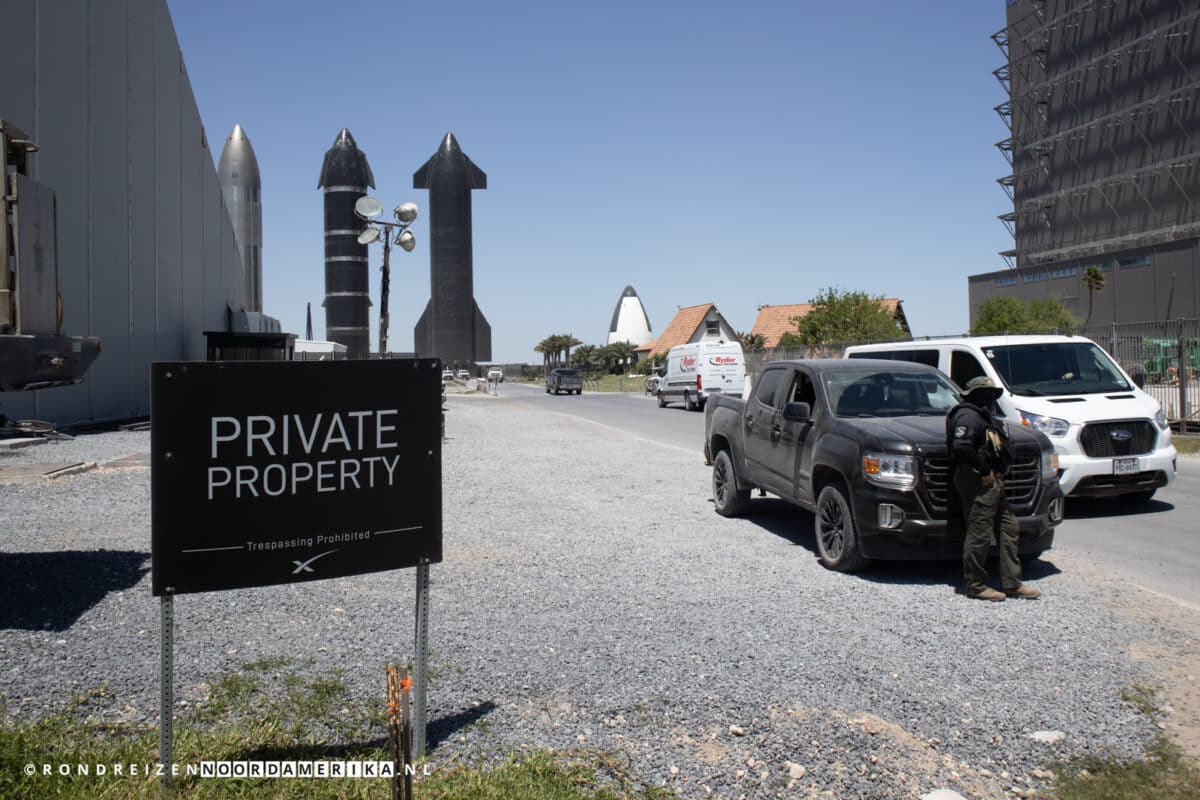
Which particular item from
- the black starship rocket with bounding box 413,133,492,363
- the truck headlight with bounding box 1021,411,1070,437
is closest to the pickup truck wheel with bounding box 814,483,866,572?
the truck headlight with bounding box 1021,411,1070,437

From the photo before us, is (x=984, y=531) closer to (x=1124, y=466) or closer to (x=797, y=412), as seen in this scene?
(x=797, y=412)

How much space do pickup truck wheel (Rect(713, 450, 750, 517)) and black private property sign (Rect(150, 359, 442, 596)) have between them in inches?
249

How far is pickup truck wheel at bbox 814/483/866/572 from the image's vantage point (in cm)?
726

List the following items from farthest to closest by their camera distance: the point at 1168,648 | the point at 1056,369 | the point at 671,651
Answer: the point at 1056,369 → the point at 1168,648 → the point at 671,651

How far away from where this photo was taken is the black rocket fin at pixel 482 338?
4210 inches

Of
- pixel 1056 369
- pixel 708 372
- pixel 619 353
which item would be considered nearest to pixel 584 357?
pixel 619 353

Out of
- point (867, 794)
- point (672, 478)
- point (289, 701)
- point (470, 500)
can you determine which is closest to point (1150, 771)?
point (867, 794)

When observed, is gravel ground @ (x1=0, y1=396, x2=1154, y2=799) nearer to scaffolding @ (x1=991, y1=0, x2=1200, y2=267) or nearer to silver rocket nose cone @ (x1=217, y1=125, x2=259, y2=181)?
silver rocket nose cone @ (x1=217, y1=125, x2=259, y2=181)

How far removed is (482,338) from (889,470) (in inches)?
4068

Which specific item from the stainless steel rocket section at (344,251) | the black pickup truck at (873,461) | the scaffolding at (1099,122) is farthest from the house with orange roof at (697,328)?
the black pickup truck at (873,461)

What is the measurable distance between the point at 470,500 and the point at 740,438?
11.7 ft

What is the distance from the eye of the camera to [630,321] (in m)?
144

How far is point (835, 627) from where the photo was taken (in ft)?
19.2

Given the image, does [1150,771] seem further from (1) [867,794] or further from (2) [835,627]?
(2) [835,627]
